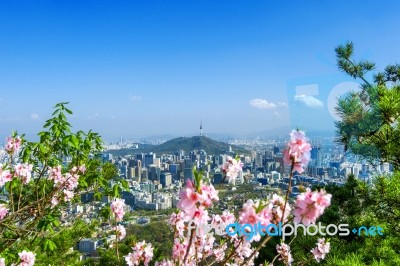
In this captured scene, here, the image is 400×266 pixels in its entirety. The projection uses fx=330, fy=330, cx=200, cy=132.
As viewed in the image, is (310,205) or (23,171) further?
(23,171)

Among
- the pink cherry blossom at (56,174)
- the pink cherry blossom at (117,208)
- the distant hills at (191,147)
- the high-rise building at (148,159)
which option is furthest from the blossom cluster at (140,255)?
the high-rise building at (148,159)

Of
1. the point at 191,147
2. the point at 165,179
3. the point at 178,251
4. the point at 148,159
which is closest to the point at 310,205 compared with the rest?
the point at 178,251

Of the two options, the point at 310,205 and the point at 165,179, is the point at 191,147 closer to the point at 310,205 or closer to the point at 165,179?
the point at 165,179

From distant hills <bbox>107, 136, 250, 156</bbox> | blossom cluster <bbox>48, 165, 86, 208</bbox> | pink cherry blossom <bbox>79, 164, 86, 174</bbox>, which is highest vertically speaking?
pink cherry blossom <bbox>79, 164, 86, 174</bbox>

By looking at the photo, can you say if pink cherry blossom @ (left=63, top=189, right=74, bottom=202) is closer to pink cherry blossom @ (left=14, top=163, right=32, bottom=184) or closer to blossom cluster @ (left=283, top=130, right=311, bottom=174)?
pink cherry blossom @ (left=14, top=163, right=32, bottom=184)

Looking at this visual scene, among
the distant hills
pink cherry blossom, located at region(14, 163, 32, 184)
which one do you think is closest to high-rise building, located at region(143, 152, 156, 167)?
the distant hills

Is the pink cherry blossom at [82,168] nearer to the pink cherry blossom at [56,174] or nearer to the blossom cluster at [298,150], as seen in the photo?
the pink cherry blossom at [56,174]

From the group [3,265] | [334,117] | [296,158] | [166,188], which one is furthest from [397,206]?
[166,188]

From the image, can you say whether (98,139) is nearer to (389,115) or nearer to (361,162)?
(389,115)
